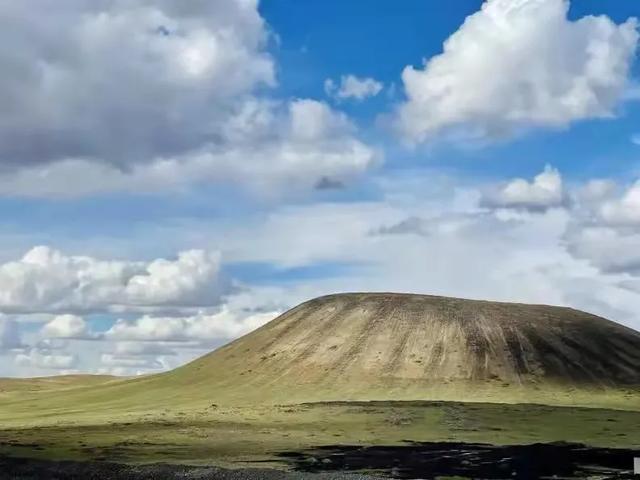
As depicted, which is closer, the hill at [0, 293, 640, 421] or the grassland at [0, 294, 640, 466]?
the grassland at [0, 294, 640, 466]

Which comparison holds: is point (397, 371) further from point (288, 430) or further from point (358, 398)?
point (288, 430)

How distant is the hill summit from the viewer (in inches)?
6250

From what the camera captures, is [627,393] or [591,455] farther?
[627,393]

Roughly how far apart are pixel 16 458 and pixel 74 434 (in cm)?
2913

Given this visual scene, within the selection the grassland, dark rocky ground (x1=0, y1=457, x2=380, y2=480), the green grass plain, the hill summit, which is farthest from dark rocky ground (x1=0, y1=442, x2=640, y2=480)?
the hill summit

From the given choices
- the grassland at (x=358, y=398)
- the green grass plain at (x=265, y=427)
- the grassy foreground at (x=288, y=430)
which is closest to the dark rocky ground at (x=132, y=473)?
the grassy foreground at (x=288, y=430)

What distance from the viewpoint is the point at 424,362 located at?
174 m

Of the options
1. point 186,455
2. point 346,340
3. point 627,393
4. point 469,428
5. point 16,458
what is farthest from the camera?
point 346,340

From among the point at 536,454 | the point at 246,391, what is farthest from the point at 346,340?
the point at 536,454

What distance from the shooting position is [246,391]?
161 metres

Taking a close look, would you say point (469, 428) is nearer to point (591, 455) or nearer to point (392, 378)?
point (591, 455)

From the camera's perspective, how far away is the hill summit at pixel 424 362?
158750 mm

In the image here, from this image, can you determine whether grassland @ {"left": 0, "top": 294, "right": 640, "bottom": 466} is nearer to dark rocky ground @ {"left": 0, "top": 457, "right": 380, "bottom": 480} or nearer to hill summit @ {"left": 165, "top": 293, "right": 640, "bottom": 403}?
hill summit @ {"left": 165, "top": 293, "right": 640, "bottom": 403}

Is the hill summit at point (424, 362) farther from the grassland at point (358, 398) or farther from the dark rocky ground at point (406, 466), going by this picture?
Result: the dark rocky ground at point (406, 466)
